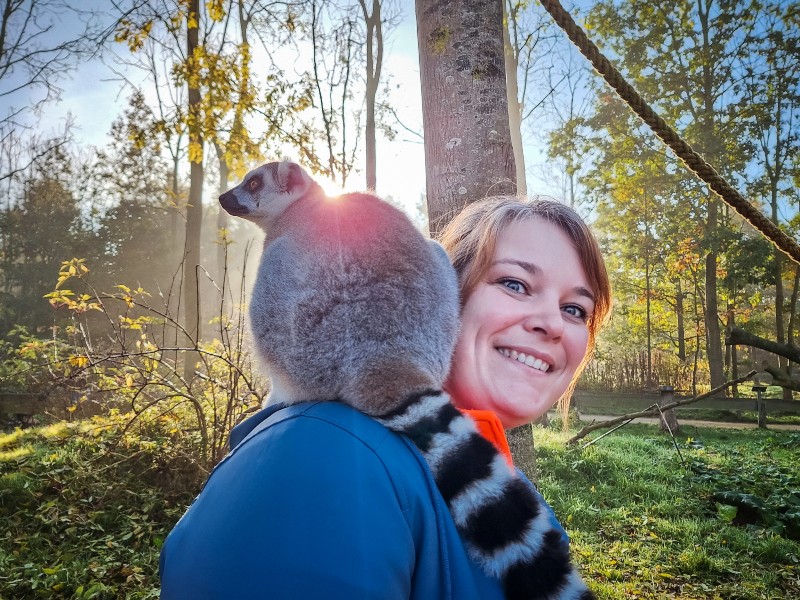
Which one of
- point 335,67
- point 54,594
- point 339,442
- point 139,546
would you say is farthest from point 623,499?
point 335,67

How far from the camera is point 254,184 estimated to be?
3.32 meters

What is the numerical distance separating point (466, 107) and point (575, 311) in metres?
1.16

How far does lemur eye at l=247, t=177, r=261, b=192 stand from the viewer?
3.32m

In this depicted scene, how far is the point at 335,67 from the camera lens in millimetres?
6688

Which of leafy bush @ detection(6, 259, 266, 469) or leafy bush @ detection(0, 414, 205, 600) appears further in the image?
leafy bush @ detection(6, 259, 266, 469)

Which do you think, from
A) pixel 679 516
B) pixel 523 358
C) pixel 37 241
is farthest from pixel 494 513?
pixel 37 241

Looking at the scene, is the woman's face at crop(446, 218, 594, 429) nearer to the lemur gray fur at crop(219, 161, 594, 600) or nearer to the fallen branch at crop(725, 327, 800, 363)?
the lemur gray fur at crop(219, 161, 594, 600)

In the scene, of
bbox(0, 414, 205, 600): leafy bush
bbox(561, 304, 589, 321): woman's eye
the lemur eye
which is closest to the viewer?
bbox(561, 304, 589, 321): woman's eye

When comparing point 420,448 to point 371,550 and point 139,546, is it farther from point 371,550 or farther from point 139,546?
point 139,546

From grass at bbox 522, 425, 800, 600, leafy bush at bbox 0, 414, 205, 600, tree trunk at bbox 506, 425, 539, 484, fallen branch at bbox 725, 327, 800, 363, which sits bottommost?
grass at bbox 522, 425, 800, 600

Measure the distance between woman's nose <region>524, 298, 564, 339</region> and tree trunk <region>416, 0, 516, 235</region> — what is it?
0.86 m

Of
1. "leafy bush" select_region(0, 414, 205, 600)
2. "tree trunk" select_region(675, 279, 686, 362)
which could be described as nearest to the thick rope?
"leafy bush" select_region(0, 414, 205, 600)

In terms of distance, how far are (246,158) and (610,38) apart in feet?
43.6

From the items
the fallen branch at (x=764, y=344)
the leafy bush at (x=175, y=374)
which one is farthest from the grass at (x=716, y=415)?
the leafy bush at (x=175, y=374)
